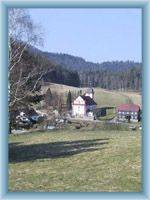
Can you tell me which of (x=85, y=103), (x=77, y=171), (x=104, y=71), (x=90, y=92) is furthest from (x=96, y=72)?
(x=77, y=171)

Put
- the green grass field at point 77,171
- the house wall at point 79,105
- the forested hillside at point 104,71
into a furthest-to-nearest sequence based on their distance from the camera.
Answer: the house wall at point 79,105
the green grass field at point 77,171
the forested hillside at point 104,71

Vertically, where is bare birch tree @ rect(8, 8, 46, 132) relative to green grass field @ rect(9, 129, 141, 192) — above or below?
above

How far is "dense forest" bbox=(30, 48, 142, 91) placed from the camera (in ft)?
25.0

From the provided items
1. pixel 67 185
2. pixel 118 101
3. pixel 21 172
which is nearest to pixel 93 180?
pixel 67 185

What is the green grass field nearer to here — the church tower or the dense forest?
the church tower

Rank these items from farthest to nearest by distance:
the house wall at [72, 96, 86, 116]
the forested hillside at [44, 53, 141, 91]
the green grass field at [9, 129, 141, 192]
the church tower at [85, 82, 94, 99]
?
1. the church tower at [85, 82, 94, 99]
2. the house wall at [72, 96, 86, 116]
3. the green grass field at [9, 129, 141, 192]
4. the forested hillside at [44, 53, 141, 91]

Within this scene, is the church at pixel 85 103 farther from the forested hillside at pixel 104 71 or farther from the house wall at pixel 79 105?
the forested hillside at pixel 104 71

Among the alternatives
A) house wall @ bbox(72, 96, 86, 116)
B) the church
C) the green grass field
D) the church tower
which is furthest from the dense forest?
the green grass field

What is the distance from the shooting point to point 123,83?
1051 centimetres

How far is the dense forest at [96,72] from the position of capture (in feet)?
25.0

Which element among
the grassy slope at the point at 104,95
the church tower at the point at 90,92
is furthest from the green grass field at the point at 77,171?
the church tower at the point at 90,92

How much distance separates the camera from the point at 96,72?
838cm

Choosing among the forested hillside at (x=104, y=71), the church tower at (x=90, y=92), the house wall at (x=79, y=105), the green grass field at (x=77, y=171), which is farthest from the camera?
the church tower at (x=90, y=92)

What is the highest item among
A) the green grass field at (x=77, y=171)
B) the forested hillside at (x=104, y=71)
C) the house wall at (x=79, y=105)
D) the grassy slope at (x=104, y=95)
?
the forested hillside at (x=104, y=71)
